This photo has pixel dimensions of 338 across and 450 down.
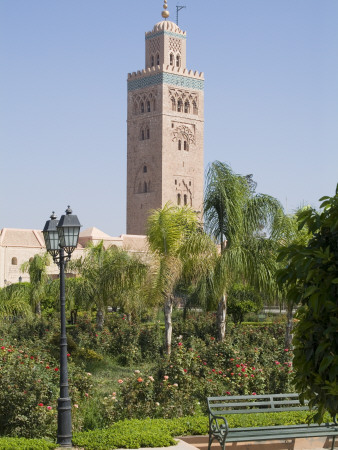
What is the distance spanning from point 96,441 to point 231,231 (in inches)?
312

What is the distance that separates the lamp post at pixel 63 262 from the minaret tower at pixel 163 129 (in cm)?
4995

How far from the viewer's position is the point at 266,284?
52.5 ft

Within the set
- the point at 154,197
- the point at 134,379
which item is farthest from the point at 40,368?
the point at 154,197

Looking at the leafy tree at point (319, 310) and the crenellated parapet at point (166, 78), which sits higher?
the crenellated parapet at point (166, 78)

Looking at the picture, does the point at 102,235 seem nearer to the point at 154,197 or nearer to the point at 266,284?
the point at 154,197

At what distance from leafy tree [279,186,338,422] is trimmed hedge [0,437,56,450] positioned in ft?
13.4

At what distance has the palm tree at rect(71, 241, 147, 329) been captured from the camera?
54.4 ft

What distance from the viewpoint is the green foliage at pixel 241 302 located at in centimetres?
2692

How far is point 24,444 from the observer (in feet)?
25.4

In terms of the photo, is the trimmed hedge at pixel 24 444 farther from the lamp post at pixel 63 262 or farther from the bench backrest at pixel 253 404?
the bench backrest at pixel 253 404

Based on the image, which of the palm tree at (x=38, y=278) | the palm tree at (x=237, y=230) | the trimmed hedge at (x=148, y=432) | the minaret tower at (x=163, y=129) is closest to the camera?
Answer: the trimmed hedge at (x=148, y=432)


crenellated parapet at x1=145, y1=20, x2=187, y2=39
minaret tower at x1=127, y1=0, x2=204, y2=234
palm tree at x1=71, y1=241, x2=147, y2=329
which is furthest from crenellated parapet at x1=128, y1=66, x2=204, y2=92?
palm tree at x1=71, y1=241, x2=147, y2=329

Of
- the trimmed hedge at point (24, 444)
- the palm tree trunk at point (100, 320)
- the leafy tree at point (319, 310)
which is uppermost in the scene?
the leafy tree at point (319, 310)

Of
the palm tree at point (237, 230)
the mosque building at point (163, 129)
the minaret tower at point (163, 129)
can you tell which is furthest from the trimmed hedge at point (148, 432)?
the minaret tower at point (163, 129)
